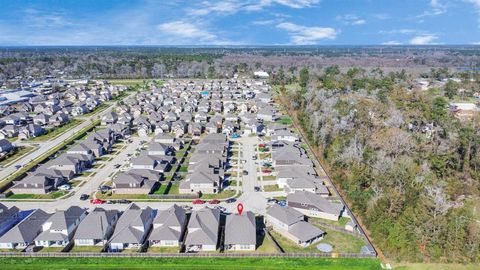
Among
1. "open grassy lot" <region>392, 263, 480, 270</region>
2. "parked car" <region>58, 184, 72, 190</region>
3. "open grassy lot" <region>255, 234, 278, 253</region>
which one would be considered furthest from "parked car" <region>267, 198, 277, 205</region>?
"parked car" <region>58, 184, 72, 190</region>

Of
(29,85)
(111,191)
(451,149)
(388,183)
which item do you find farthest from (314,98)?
(29,85)

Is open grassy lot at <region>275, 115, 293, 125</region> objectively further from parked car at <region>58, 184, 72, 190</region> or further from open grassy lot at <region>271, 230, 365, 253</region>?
parked car at <region>58, 184, 72, 190</region>

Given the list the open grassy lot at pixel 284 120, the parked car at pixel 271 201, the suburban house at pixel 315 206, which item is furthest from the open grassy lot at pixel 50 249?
the open grassy lot at pixel 284 120

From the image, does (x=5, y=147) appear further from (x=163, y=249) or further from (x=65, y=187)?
(x=163, y=249)

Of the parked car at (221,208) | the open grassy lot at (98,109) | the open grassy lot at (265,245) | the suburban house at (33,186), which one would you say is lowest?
the open grassy lot at (265,245)

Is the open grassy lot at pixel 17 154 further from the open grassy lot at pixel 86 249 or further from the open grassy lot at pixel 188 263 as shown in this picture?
the open grassy lot at pixel 86 249

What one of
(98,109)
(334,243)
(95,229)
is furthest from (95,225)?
(98,109)
